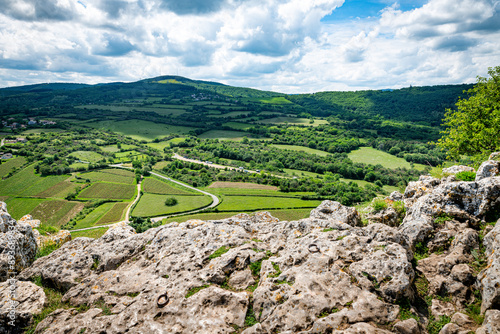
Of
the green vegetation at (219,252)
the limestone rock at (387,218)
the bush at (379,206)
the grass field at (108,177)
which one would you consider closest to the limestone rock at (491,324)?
the limestone rock at (387,218)

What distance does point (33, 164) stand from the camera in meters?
123

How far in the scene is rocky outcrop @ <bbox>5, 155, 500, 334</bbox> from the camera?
29.0 ft

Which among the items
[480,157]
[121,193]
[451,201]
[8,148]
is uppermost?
[480,157]

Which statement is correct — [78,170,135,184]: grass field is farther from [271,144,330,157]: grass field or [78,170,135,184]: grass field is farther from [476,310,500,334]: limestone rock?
[476,310,500,334]: limestone rock

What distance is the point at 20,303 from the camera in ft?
37.7

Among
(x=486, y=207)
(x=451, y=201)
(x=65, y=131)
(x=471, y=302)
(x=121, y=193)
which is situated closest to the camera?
(x=471, y=302)

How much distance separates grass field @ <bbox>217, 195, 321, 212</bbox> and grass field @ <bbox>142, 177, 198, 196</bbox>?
724 inches

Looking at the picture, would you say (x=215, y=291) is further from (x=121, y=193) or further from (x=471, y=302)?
(x=121, y=193)

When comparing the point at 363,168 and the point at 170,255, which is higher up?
the point at 170,255

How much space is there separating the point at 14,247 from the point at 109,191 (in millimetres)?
94703

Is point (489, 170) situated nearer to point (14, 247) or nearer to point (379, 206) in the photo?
point (379, 206)

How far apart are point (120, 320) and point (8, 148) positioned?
181m

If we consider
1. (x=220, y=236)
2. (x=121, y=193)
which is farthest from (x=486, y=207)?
(x=121, y=193)

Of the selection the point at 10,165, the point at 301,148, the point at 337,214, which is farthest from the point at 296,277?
the point at 301,148
